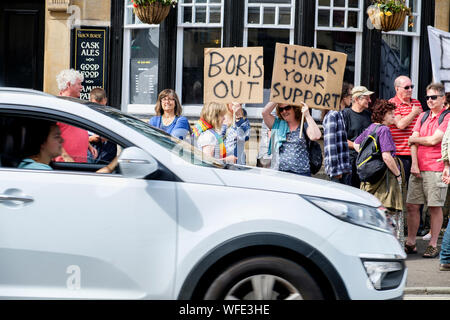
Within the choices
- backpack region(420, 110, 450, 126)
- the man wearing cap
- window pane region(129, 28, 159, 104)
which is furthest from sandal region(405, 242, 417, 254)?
window pane region(129, 28, 159, 104)

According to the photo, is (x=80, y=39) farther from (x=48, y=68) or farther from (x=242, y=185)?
(x=242, y=185)

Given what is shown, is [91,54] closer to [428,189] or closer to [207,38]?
[207,38]

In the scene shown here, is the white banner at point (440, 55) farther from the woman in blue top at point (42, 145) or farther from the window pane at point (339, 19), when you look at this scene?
the woman in blue top at point (42, 145)

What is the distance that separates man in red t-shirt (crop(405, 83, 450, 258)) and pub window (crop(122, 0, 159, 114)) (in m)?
4.38

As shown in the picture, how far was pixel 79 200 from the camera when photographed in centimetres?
426

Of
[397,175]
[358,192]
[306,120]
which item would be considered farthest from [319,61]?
[358,192]

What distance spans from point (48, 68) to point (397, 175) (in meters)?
5.90

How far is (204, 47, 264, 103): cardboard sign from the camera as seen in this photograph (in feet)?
25.4

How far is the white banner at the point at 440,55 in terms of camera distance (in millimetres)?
9539

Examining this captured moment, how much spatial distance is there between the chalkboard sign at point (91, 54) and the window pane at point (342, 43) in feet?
11.2

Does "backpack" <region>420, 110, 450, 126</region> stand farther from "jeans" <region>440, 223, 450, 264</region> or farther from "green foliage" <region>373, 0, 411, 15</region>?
"green foliage" <region>373, 0, 411, 15</region>

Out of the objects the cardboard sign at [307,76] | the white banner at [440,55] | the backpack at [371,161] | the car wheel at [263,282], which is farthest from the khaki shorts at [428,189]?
the car wheel at [263,282]
